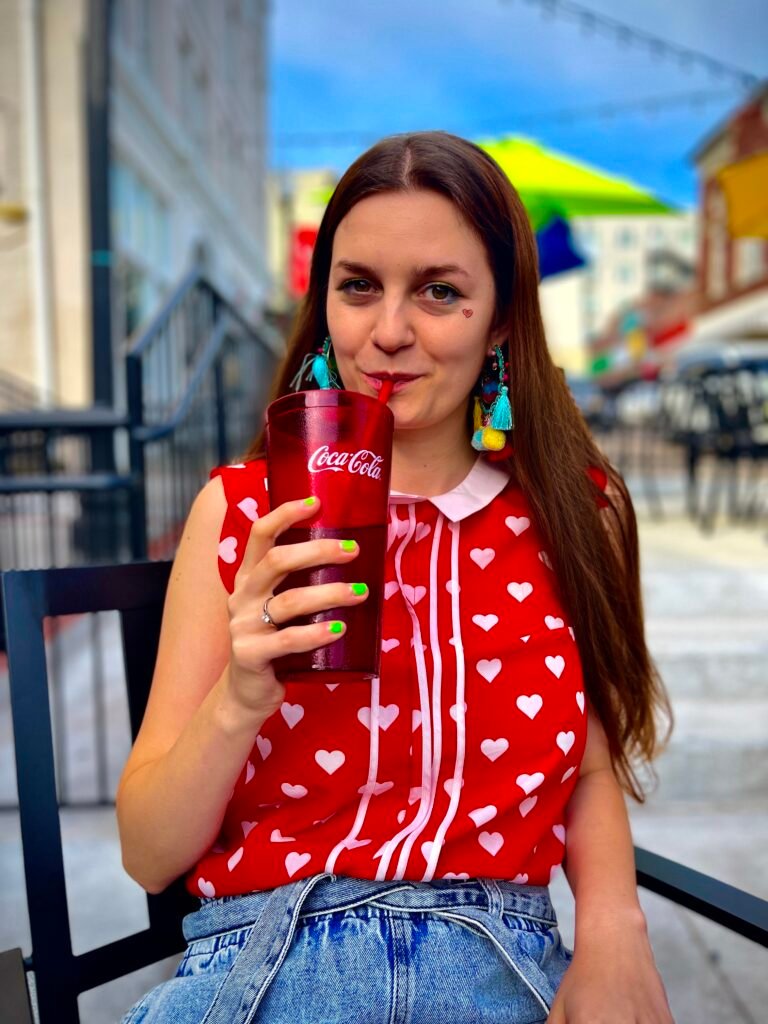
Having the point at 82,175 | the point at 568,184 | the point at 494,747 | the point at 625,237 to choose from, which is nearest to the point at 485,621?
the point at 494,747

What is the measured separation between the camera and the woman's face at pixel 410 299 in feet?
3.80

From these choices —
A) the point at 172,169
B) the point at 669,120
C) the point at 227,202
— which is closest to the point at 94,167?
the point at 669,120

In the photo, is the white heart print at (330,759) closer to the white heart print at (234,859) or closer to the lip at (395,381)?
the white heart print at (234,859)

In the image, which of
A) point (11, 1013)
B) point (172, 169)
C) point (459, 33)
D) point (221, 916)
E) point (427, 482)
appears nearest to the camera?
point (11, 1013)

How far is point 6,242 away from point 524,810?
10.0 meters

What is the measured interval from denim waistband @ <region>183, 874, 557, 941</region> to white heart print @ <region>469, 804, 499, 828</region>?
0.09 metres

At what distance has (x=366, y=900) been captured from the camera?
109cm

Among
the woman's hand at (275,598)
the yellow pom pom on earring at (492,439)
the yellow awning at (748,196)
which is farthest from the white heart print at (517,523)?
the yellow awning at (748,196)

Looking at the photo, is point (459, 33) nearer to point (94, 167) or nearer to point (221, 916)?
point (94, 167)

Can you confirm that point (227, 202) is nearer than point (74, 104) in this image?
No

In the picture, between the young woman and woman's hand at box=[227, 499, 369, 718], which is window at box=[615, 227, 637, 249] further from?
woman's hand at box=[227, 499, 369, 718]

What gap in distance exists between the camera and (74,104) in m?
9.60

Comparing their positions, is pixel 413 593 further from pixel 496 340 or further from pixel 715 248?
pixel 715 248

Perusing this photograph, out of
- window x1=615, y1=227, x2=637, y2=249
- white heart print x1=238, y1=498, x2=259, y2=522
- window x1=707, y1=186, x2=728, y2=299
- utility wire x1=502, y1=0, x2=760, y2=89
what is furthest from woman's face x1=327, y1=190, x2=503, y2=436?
window x1=615, y1=227, x2=637, y2=249
